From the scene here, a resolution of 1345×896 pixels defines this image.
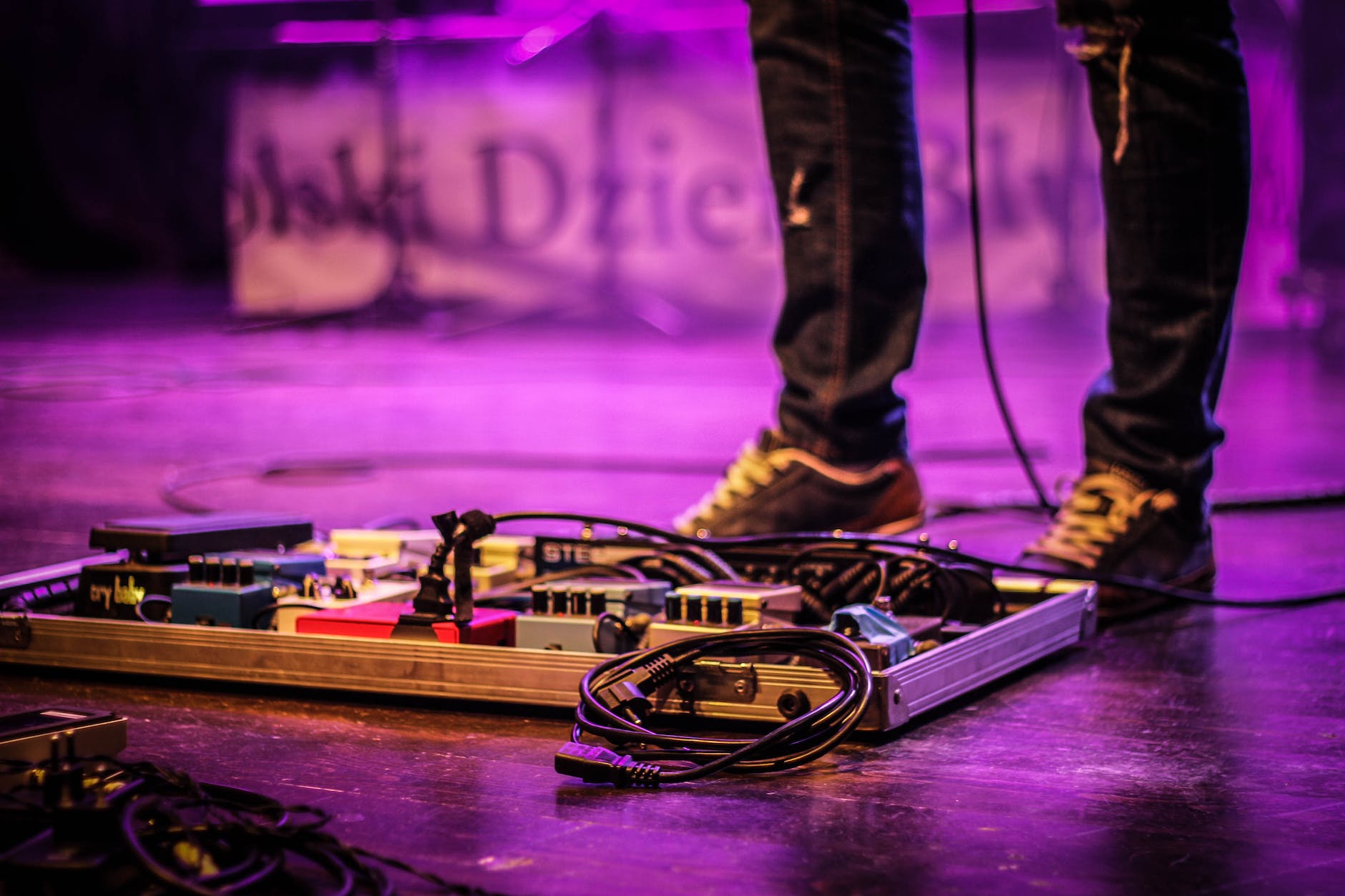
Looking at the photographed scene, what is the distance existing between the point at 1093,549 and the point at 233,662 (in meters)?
0.82

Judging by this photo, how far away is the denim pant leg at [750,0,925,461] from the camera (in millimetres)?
1484

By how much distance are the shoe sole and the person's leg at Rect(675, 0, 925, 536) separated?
272mm

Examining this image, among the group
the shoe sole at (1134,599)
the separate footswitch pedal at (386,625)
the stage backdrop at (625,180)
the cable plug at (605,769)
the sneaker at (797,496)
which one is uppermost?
the stage backdrop at (625,180)

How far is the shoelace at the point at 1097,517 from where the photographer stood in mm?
1419

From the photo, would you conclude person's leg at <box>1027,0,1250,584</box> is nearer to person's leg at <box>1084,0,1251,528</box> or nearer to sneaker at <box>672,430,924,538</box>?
person's leg at <box>1084,0,1251,528</box>

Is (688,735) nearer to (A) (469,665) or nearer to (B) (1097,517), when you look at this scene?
(A) (469,665)

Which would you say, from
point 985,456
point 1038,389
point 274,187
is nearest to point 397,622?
point 985,456

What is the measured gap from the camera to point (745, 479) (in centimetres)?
154

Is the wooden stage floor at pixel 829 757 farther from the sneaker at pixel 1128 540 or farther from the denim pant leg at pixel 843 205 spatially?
the denim pant leg at pixel 843 205

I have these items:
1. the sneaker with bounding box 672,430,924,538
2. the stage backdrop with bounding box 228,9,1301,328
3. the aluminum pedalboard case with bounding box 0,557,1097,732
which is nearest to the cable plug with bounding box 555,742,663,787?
the aluminum pedalboard case with bounding box 0,557,1097,732

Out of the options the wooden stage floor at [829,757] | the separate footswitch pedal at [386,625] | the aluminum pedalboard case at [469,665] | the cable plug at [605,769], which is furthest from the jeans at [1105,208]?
the cable plug at [605,769]

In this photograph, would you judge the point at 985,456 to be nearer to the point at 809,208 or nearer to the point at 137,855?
the point at 809,208

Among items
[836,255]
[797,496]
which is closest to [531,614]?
[797,496]

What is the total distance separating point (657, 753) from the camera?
0.86 metres
